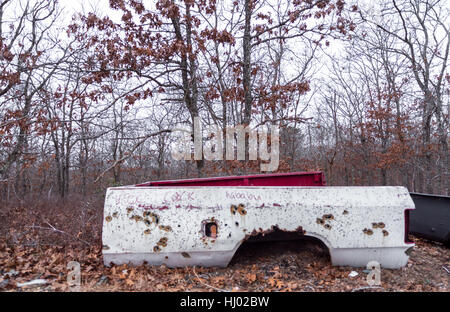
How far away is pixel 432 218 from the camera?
180 inches

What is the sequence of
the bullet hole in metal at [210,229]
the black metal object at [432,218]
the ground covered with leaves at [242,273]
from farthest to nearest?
the black metal object at [432,218], the bullet hole in metal at [210,229], the ground covered with leaves at [242,273]

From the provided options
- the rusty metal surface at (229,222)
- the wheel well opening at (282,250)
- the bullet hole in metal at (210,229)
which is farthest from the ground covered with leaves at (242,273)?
the bullet hole in metal at (210,229)

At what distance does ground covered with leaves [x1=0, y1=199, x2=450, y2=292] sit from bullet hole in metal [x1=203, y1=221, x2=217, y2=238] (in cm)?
43

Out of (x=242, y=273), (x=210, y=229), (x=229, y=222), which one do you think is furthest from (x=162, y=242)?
(x=242, y=273)

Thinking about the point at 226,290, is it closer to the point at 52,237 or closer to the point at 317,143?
the point at 52,237

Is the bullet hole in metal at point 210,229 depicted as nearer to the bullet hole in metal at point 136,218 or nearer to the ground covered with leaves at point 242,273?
the ground covered with leaves at point 242,273

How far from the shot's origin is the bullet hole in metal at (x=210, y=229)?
3010 millimetres

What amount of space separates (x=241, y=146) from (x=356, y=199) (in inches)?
245

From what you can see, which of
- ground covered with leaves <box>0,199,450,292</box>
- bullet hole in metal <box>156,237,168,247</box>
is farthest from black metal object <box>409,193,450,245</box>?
bullet hole in metal <box>156,237,168,247</box>

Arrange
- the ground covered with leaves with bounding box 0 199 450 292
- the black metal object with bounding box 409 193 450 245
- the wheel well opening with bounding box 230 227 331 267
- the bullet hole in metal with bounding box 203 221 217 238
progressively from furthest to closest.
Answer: the black metal object with bounding box 409 193 450 245 < the wheel well opening with bounding box 230 227 331 267 < the bullet hole in metal with bounding box 203 221 217 238 < the ground covered with leaves with bounding box 0 199 450 292

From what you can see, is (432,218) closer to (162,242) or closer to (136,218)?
(162,242)

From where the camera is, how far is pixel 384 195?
10.2 feet

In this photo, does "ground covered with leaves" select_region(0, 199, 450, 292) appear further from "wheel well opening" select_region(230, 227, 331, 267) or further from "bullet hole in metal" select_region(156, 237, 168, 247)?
"bullet hole in metal" select_region(156, 237, 168, 247)

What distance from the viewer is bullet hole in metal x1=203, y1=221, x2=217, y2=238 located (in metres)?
3.01
